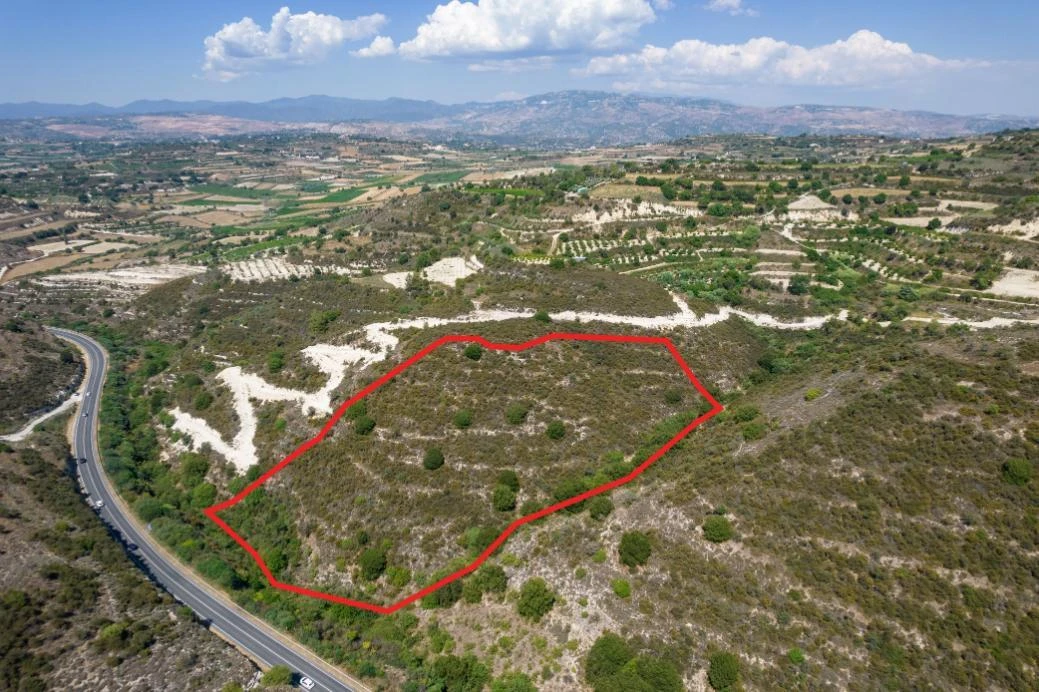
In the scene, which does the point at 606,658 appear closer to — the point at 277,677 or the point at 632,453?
the point at 632,453

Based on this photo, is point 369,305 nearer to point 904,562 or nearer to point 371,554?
point 371,554

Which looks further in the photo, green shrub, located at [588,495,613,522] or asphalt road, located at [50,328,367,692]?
green shrub, located at [588,495,613,522]

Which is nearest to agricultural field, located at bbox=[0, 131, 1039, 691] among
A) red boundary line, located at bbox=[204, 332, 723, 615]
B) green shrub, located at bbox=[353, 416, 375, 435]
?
green shrub, located at bbox=[353, 416, 375, 435]

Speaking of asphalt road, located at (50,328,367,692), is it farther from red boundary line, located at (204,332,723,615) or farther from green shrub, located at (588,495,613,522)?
green shrub, located at (588,495,613,522)

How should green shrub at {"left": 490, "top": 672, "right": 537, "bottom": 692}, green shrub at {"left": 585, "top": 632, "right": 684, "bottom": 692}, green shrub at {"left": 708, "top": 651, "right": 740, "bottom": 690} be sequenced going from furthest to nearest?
green shrub at {"left": 490, "top": 672, "right": 537, "bottom": 692} → green shrub at {"left": 585, "top": 632, "right": 684, "bottom": 692} → green shrub at {"left": 708, "top": 651, "right": 740, "bottom": 690}

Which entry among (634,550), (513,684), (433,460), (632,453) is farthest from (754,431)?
(433,460)

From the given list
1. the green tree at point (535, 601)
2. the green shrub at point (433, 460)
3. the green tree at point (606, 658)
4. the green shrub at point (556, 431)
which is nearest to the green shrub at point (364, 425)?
the green shrub at point (433, 460)

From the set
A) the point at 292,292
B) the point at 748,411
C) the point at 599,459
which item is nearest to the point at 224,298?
the point at 292,292
